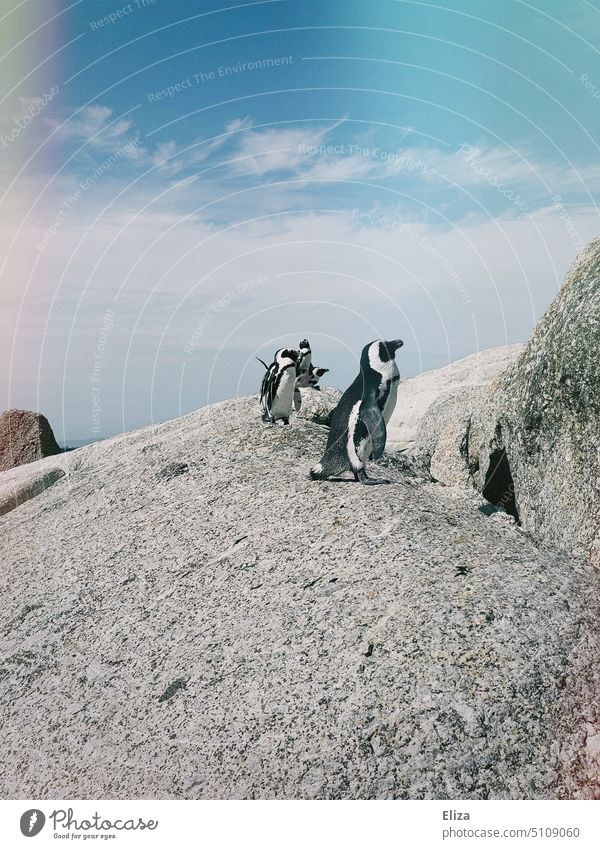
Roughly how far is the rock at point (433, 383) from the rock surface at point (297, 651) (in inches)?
207

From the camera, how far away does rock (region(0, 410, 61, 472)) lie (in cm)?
1115

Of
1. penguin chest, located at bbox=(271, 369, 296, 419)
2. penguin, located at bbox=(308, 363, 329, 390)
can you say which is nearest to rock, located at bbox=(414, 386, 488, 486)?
penguin, located at bbox=(308, 363, 329, 390)

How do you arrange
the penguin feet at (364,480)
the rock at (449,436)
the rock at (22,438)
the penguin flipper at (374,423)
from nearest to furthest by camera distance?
the penguin flipper at (374,423), the penguin feet at (364,480), the rock at (449,436), the rock at (22,438)

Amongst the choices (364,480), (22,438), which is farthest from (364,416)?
(22,438)

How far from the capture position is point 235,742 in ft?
12.8

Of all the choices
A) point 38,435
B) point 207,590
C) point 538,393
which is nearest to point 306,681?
point 207,590

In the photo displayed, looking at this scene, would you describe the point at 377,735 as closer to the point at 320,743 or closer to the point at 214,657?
the point at 320,743

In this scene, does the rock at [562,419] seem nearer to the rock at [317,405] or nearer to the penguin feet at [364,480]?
the penguin feet at [364,480]

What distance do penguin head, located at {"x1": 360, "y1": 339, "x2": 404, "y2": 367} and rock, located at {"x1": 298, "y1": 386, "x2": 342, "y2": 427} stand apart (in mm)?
1510

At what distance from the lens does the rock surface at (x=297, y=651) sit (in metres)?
3.76

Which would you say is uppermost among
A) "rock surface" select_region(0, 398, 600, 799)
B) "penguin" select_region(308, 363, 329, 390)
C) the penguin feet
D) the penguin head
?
the penguin head

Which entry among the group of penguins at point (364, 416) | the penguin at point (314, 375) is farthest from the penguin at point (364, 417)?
the penguin at point (314, 375)

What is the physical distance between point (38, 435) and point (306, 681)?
819cm

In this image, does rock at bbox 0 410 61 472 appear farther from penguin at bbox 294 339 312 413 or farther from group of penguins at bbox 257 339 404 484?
group of penguins at bbox 257 339 404 484
